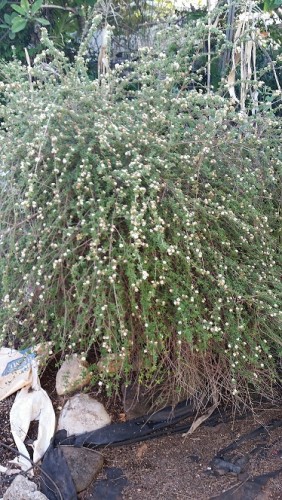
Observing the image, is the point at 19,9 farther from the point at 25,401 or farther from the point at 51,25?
the point at 25,401

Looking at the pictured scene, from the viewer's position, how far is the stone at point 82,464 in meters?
1.94

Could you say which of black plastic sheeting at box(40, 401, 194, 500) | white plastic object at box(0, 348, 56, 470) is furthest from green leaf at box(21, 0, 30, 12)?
black plastic sheeting at box(40, 401, 194, 500)

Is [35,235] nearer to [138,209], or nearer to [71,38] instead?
[138,209]

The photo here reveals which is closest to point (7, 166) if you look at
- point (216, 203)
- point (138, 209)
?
point (138, 209)

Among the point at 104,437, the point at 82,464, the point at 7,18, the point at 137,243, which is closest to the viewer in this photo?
the point at 137,243

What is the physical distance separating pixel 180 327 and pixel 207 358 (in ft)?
0.89

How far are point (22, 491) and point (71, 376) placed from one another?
1.59 ft

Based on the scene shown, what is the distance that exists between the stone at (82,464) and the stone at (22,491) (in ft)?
0.43

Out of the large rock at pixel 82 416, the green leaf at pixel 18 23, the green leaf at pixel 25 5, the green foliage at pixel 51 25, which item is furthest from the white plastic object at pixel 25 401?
the green foliage at pixel 51 25

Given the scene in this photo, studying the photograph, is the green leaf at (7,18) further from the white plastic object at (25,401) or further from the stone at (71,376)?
the stone at (71,376)

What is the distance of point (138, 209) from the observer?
201cm

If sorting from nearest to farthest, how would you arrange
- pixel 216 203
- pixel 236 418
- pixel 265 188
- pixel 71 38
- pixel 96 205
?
pixel 96 205, pixel 216 203, pixel 236 418, pixel 265 188, pixel 71 38

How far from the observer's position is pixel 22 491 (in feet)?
6.23

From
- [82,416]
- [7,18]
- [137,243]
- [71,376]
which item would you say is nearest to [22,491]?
[82,416]
